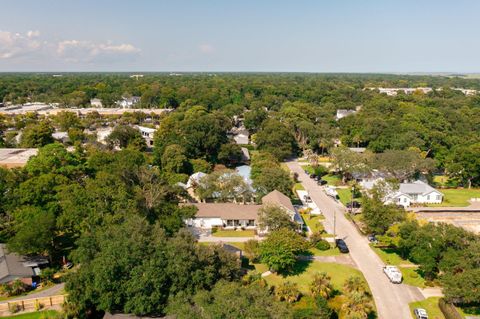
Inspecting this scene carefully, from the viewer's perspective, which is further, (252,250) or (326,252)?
(326,252)

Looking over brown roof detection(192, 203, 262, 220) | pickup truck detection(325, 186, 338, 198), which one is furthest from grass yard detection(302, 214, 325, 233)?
pickup truck detection(325, 186, 338, 198)

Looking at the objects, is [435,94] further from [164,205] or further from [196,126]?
[164,205]

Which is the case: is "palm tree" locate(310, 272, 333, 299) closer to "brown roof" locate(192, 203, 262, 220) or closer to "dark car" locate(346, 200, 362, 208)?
"brown roof" locate(192, 203, 262, 220)

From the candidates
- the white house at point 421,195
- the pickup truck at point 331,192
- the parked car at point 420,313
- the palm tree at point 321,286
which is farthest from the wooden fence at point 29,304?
the white house at point 421,195

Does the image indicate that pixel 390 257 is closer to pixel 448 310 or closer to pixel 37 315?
pixel 448 310

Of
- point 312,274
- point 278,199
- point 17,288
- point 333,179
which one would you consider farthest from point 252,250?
point 333,179

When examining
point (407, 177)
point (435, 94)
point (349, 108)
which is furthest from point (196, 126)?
point (435, 94)
